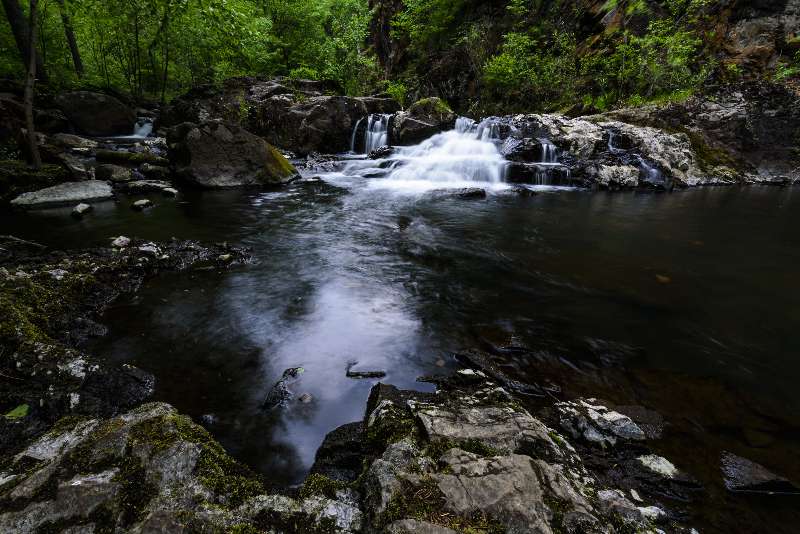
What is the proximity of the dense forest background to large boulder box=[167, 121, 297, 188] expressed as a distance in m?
2.73

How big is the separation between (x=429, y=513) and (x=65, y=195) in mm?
10925

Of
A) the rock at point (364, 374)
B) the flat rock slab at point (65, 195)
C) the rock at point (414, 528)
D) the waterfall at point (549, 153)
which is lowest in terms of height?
the rock at point (364, 374)

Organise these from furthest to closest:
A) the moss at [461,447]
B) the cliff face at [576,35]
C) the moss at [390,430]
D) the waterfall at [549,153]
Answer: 1. the cliff face at [576,35]
2. the waterfall at [549,153]
3. the moss at [390,430]
4. the moss at [461,447]

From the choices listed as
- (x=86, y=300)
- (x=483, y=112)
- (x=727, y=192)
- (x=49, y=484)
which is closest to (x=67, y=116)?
(x=86, y=300)

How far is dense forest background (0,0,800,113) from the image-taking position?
1572cm

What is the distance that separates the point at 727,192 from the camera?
42.0 ft

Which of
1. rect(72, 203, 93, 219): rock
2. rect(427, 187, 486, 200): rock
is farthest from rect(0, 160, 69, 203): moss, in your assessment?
rect(427, 187, 486, 200): rock

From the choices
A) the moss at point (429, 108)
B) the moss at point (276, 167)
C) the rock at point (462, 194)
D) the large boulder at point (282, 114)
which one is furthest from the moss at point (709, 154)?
the moss at point (276, 167)

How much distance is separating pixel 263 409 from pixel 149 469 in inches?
47.2

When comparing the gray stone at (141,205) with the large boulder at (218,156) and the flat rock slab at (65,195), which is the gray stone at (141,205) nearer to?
the flat rock slab at (65,195)

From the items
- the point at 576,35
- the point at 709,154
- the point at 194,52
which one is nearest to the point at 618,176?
the point at 709,154

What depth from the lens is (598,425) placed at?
8.51 feet

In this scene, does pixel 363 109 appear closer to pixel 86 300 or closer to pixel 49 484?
pixel 86 300

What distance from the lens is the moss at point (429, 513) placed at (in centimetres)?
150
